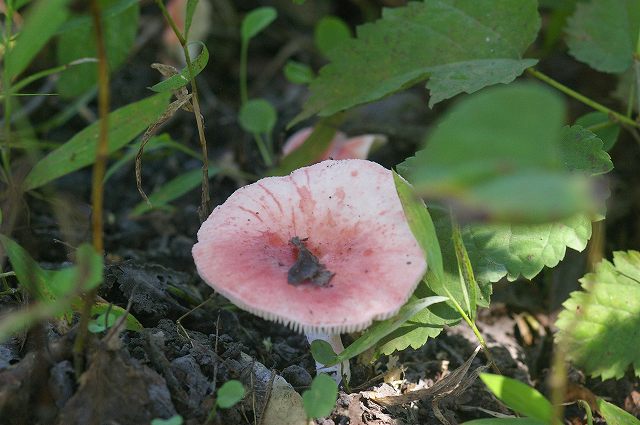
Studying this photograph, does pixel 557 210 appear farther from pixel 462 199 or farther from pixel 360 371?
pixel 360 371

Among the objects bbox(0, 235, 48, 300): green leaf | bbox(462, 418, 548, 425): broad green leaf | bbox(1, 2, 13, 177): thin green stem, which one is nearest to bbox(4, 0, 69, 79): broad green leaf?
bbox(1, 2, 13, 177): thin green stem

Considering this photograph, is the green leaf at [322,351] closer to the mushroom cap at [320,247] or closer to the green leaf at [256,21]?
the mushroom cap at [320,247]

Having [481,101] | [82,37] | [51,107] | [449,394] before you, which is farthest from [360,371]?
[51,107]

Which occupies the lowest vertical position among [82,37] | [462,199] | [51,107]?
[51,107]

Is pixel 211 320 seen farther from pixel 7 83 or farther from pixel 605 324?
pixel 605 324

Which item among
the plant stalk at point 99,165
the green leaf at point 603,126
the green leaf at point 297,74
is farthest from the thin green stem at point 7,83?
the green leaf at point 603,126
